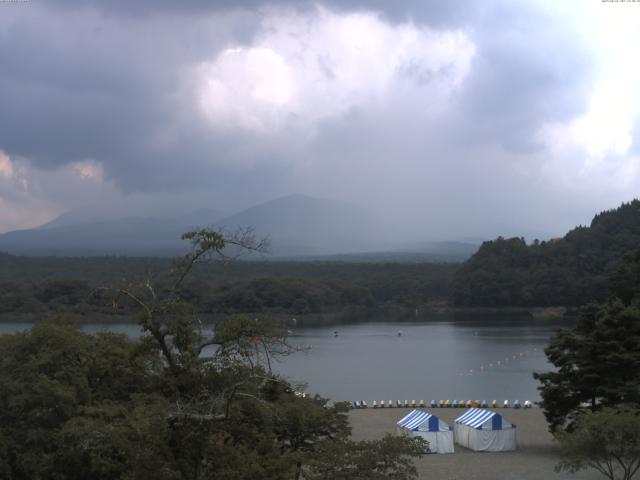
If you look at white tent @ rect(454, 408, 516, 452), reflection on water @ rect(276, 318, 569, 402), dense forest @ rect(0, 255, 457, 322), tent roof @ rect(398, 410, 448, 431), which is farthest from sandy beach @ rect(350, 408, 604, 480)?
dense forest @ rect(0, 255, 457, 322)

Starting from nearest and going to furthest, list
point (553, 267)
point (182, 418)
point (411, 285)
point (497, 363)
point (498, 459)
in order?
point (182, 418)
point (498, 459)
point (497, 363)
point (553, 267)
point (411, 285)

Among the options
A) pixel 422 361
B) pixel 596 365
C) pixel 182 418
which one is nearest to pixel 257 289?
pixel 422 361

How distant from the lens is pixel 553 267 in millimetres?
75375

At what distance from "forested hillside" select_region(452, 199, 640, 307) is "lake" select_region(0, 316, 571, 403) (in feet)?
30.8

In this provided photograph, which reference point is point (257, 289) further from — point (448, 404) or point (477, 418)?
point (477, 418)

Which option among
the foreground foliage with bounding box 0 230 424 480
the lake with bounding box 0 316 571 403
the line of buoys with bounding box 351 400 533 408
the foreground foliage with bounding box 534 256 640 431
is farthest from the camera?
the lake with bounding box 0 316 571 403

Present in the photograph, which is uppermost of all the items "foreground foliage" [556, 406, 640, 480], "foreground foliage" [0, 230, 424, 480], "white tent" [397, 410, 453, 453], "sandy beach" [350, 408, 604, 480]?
"foreground foliage" [0, 230, 424, 480]

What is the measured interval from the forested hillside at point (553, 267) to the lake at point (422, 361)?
9379mm

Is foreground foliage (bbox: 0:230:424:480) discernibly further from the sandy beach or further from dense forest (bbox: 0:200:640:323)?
dense forest (bbox: 0:200:640:323)

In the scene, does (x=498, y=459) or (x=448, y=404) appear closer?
(x=498, y=459)

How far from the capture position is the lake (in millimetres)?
31844

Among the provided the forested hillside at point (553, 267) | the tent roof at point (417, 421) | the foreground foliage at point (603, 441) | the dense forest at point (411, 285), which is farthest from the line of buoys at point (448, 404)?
the forested hillside at point (553, 267)

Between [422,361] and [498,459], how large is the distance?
23901 mm

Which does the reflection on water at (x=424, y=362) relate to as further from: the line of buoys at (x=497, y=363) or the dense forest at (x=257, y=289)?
Answer: the dense forest at (x=257, y=289)
